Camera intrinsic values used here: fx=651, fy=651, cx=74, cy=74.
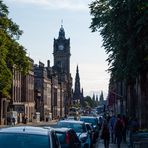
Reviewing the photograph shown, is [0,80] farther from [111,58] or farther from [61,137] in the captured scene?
[61,137]

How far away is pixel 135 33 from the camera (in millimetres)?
28703

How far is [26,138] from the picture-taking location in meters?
14.5

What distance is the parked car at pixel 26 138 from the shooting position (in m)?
14.3

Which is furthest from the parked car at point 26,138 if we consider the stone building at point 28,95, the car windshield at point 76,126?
the stone building at point 28,95

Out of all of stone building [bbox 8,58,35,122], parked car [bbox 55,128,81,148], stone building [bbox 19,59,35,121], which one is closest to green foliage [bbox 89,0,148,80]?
parked car [bbox 55,128,81,148]

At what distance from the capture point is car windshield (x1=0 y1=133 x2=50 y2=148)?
14305 mm

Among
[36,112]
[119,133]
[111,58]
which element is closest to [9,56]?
[111,58]

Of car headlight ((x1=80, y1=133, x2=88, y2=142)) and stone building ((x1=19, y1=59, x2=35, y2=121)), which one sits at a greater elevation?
stone building ((x1=19, y1=59, x2=35, y2=121))

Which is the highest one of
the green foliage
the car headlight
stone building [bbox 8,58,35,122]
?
stone building [bbox 8,58,35,122]

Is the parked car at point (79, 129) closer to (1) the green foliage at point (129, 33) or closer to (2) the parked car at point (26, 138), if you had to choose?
(1) the green foliage at point (129, 33)

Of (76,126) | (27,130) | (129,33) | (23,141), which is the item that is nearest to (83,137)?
(76,126)

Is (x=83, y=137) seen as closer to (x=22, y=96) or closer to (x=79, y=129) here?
(x=79, y=129)

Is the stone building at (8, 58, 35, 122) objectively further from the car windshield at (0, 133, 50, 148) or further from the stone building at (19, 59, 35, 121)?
the car windshield at (0, 133, 50, 148)

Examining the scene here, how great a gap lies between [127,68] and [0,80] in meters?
35.9
